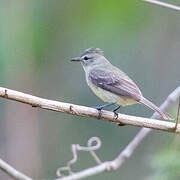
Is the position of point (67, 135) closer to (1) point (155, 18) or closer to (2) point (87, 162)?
(2) point (87, 162)

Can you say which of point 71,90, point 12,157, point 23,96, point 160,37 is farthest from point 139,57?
point 23,96

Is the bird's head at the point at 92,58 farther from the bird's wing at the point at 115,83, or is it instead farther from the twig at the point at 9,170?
the twig at the point at 9,170

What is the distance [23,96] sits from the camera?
3613 mm

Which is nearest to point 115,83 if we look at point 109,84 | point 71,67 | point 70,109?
point 109,84

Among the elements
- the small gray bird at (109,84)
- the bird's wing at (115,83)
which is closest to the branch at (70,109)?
the small gray bird at (109,84)

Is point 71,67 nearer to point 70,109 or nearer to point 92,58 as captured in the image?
point 92,58

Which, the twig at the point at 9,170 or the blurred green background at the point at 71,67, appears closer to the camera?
the twig at the point at 9,170

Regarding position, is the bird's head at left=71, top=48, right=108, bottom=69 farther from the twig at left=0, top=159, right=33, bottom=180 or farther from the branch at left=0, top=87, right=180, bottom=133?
the twig at left=0, top=159, right=33, bottom=180

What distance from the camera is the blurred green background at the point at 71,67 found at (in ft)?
22.5

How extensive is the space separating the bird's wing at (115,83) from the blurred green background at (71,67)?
2.21 metres

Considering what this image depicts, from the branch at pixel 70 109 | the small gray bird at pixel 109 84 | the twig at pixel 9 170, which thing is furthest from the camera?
the small gray bird at pixel 109 84

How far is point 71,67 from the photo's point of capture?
25.2 feet

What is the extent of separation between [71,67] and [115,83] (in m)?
2.97

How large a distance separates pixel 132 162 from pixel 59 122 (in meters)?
1.50
